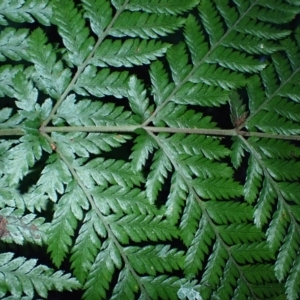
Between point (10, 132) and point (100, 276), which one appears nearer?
point (100, 276)

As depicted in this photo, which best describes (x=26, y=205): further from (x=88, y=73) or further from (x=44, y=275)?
(x=88, y=73)

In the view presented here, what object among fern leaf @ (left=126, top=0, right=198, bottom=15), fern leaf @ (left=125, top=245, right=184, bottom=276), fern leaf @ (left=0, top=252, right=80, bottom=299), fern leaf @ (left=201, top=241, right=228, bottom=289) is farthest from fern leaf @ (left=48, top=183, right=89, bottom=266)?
fern leaf @ (left=126, top=0, right=198, bottom=15)

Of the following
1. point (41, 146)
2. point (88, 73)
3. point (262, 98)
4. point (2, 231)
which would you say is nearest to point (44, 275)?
point (2, 231)

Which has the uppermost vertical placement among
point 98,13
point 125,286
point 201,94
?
point 98,13

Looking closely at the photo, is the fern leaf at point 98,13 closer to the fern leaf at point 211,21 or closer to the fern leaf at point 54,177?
the fern leaf at point 211,21

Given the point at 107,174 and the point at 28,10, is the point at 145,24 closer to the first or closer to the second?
the point at 28,10

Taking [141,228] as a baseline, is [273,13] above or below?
above

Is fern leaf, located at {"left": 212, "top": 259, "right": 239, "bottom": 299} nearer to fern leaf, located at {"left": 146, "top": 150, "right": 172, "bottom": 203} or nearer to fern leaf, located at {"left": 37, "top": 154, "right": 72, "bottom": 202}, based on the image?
fern leaf, located at {"left": 146, "top": 150, "right": 172, "bottom": 203}

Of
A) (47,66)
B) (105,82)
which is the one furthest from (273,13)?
(47,66)
